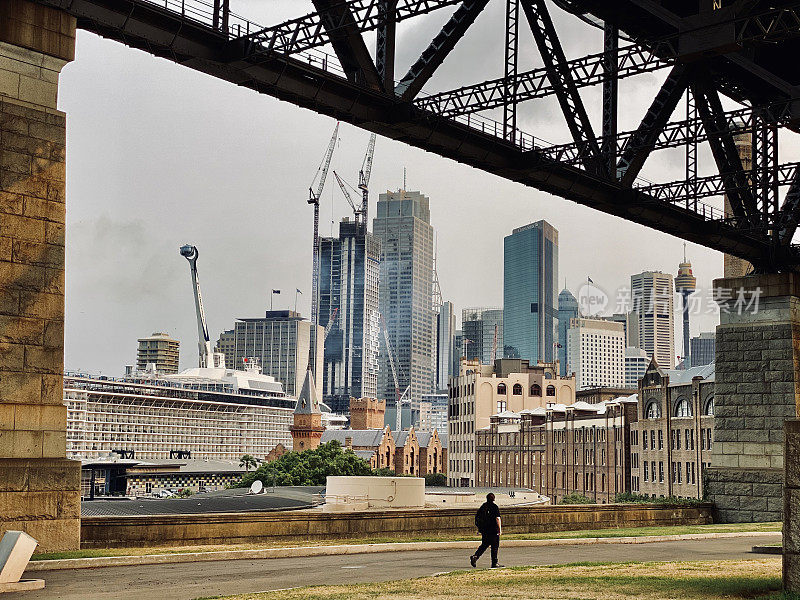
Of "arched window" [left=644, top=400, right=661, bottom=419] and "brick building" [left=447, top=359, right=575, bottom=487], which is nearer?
"arched window" [left=644, top=400, right=661, bottom=419]

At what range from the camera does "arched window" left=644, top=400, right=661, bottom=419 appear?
105062mm

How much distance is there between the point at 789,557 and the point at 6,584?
35.3ft

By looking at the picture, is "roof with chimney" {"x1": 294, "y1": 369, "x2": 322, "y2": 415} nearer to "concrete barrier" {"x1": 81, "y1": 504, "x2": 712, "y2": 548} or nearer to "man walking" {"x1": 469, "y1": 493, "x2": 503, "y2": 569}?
"concrete barrier" {"x1": 81, "y1": 504, "x2": 712, "y2": 548}

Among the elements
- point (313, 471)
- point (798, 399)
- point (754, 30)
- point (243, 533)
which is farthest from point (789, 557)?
point (313, 471)

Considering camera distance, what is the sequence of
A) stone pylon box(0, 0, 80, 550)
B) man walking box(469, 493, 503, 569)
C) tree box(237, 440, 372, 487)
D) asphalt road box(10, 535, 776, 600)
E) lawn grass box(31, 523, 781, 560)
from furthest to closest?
tree box(237, 440, 372, 487)
man walking box(469, 493, 503, 569)
lawn grass box(31, 523, 781, 560)
stone pylon box(0, 0, 80, 550)
asphalt road box(10, 535, 776, 600)

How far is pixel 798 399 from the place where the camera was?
35.2 metres

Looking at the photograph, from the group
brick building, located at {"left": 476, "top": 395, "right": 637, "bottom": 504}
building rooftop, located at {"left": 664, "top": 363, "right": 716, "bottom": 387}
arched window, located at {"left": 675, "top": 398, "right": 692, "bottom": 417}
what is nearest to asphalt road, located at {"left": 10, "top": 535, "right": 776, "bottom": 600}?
arched window, located at {"left": 675, "top": 398, "right": 692, "bottom": 417}

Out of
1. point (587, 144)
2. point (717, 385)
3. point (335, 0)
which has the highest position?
point (335, 0)

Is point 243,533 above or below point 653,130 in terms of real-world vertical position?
below

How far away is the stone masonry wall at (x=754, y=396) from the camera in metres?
35.1

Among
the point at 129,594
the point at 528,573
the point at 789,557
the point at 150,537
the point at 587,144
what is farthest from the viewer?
the point at 587,144

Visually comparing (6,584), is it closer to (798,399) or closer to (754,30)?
(754,30)

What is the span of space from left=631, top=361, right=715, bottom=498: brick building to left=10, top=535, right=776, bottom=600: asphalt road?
73.8 m

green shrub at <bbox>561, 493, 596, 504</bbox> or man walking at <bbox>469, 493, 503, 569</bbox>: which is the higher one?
man walking at <bbox>469, 493, 503, 569</bbox>
